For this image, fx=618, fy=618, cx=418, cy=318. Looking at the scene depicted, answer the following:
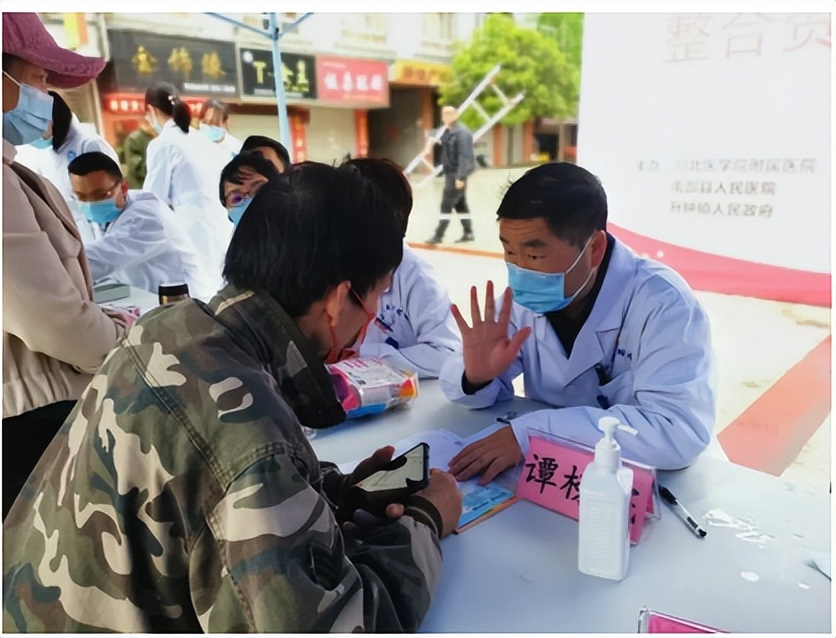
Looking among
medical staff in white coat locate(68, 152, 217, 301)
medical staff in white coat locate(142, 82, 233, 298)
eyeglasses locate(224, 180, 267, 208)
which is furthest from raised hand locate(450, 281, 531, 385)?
medical staff in white coat locate(142, 82, 233, 298)

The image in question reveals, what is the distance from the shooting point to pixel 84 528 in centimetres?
66

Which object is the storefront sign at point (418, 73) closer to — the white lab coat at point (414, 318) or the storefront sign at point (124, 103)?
the storefront sign at point (124, 103)

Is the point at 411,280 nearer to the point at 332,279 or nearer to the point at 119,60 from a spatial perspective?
the point at 332,279

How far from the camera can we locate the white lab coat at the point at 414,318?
5.49ft

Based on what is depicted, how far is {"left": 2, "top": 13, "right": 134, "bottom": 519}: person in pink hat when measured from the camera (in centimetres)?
A: 119

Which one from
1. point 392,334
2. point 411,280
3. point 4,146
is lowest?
point 392,334

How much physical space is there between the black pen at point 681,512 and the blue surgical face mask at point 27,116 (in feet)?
4.91

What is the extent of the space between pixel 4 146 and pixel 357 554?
112 centimetres


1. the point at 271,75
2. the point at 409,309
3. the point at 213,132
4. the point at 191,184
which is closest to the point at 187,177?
the point at 191,184

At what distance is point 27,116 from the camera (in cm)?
138

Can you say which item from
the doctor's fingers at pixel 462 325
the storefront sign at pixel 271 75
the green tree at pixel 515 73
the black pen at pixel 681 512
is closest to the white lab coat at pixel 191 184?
the storefront sign at pixel 271 75

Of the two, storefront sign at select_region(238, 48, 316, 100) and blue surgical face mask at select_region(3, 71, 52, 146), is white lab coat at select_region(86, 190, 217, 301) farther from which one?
blue surgical face mask at select_region(3, 71, 52, 146)

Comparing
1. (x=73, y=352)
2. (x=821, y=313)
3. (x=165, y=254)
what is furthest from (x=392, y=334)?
(x=821, y=313)

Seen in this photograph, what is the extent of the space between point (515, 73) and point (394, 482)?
3686 millimetres
